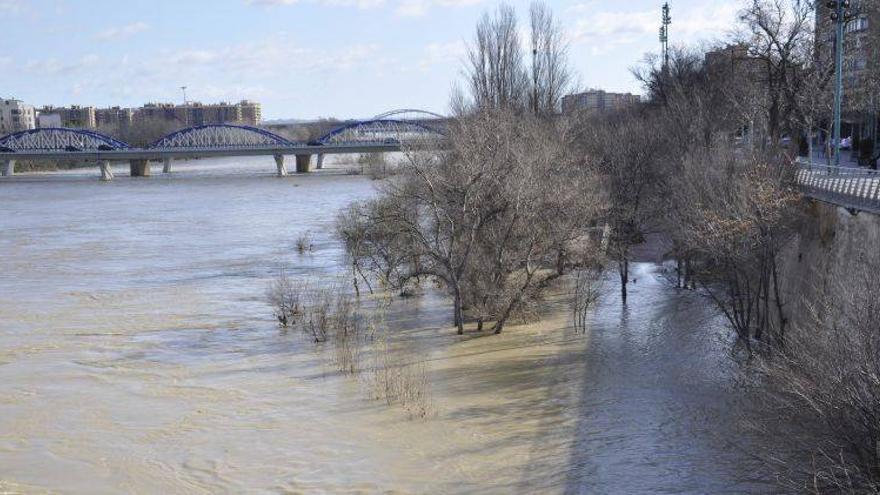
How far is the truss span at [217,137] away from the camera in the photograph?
271 ft

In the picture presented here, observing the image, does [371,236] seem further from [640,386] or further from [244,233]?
[244,233]

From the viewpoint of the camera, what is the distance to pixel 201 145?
286ft

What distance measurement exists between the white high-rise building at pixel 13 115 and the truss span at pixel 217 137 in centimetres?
9082

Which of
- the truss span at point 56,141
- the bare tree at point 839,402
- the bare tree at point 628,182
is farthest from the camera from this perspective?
the truss span at point 56,141

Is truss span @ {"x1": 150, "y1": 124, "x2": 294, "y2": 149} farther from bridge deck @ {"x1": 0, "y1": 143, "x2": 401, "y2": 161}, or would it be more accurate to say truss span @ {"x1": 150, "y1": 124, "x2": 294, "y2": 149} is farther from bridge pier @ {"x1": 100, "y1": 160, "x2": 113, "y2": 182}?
bridge pier @ {"x1": 100, "y1": 160, "x2": 113, "y2": 182}

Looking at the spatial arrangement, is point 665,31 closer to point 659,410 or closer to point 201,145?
point 659,410

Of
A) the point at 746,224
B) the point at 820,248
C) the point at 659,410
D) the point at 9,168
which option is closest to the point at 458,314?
the point at 659,410

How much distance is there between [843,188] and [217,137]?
7940 centimetres

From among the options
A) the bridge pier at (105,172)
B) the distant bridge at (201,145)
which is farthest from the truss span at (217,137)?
the bridge pier at (105,172)

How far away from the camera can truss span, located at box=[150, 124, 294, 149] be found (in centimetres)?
8275

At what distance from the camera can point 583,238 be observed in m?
21.8

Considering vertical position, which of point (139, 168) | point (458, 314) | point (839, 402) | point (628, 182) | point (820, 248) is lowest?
point (458, 314)

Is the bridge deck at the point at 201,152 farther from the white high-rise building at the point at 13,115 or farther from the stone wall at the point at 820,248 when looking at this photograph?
the white high-rise building at the point at 13,115

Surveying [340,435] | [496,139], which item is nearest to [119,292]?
[496,139]
